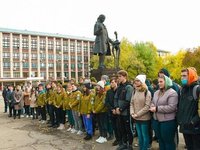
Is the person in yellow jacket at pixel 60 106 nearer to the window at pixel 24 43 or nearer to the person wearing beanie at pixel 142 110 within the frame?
the person wearing beanie at pixel 142 110

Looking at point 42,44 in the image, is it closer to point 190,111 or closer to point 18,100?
point 18,100

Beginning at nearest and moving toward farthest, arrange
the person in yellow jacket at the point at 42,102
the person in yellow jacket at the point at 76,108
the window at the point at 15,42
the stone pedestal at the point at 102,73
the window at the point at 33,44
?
1. the person in yellow jacket at the point at 76,108
2. the stone pedestal at the point at 102,73
3. the person in yellow jacket at the point at 42,102
4. the window at the point at 15,42
5. the window at the point at 33,44

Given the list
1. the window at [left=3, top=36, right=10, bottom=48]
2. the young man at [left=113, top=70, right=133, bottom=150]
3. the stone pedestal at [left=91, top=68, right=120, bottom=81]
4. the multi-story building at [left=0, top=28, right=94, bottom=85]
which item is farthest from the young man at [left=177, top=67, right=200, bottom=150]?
the window at [left=3, top=36, right=10, bottom=48]

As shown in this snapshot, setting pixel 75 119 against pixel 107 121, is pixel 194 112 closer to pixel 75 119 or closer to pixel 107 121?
pixel 107 121

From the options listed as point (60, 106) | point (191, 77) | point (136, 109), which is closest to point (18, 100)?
point (60, 106)

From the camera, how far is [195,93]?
202 inches

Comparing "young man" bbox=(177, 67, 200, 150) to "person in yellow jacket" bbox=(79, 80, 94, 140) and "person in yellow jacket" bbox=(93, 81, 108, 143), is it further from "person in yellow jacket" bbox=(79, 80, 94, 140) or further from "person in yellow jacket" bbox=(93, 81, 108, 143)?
"person in yellow jacket" bbox=(79, 80, 94, 140)

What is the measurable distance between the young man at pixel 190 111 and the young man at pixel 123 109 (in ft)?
6.35

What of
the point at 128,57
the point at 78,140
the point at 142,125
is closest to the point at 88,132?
the point at 78,140

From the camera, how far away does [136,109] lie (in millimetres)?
6680

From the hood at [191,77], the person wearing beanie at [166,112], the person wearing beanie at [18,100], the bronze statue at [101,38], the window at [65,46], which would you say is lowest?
the person wearing beanie at [18,100]

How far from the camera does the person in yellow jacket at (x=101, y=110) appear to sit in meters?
8.39

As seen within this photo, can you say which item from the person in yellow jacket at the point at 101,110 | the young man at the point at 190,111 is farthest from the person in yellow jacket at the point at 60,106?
the young man at the point at 190,111

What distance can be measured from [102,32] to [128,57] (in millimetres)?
44129
